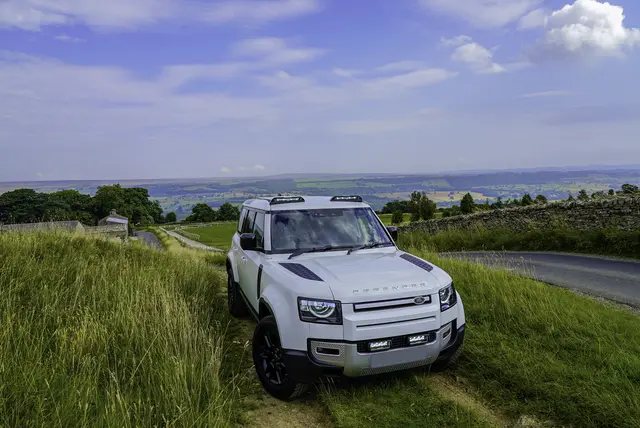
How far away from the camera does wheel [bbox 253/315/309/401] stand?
13.2 feet

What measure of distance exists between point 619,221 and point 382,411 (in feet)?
46.1

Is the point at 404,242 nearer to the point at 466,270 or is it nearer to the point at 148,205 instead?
the point at 466,270

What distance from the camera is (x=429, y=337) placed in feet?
12.9

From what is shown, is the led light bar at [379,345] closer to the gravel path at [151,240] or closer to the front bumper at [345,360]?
the front bumper at [345,360]

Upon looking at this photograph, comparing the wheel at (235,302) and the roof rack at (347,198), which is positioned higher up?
the roof rack at (347,198)

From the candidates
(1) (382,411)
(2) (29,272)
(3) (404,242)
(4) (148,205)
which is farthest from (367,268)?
(4) (148,205)

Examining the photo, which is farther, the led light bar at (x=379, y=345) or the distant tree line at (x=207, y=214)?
the distant tree line at (x=207, y=214)

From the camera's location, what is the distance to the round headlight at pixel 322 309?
3768 millimetres

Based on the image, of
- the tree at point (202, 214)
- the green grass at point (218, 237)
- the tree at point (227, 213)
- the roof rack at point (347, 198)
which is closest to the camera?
the roof rack at point (347, 198)

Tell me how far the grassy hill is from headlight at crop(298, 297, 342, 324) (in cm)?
84

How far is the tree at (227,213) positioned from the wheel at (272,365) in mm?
131284

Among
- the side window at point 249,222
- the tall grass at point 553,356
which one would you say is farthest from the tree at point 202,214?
the tall grass at point 553,356

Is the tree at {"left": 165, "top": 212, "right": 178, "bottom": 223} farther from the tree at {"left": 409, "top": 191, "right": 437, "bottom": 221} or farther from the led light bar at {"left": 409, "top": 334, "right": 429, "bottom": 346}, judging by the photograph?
the led light bar at {"left": 409, "top": 334, "right": 429, "bottom": 346}

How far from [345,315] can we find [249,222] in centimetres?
334
